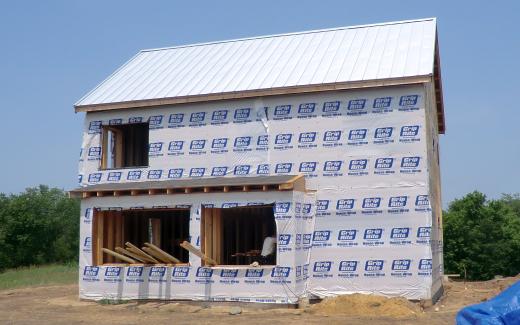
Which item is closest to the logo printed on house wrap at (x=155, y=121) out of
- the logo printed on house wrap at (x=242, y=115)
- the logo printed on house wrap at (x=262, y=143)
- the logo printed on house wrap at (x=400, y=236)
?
the logo printed on house wrap at (x=242, y=115)

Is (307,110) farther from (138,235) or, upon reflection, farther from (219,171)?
(138,235)

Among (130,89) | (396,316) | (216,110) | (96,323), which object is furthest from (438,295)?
(130,89)

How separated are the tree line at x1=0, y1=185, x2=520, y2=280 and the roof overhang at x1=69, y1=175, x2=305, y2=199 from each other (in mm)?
16466

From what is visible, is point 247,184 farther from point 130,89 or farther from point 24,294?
point 24,294

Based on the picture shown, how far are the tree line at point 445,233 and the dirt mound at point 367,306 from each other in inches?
607

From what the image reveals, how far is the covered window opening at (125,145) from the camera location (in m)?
20.5

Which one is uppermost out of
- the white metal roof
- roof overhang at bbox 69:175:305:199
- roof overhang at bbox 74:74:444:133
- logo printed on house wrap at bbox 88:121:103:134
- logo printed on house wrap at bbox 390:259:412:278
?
the white metal roof

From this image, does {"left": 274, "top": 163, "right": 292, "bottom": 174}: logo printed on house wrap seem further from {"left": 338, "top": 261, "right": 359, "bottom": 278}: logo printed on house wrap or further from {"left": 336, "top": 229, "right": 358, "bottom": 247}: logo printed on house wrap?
{"left": 338, "top": 261, "right": 359, "bottom": 278}: logo printed on house wrap

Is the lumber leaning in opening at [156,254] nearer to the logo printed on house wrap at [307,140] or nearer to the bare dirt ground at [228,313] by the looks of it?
the bare dirt ground at [228,313]

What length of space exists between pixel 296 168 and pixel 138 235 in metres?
6.77

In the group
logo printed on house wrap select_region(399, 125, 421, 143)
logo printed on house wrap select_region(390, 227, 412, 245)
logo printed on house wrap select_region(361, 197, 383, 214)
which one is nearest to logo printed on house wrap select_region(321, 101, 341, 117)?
logo printed on house wrap select_region(399, 125, 421, 143)

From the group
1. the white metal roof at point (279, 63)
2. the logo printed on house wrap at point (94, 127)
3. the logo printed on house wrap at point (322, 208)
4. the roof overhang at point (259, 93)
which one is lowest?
the logo printed on house wrap at point (322, 208)

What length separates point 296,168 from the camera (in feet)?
59.6

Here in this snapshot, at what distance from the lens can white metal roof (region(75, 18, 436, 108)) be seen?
1848 cm
